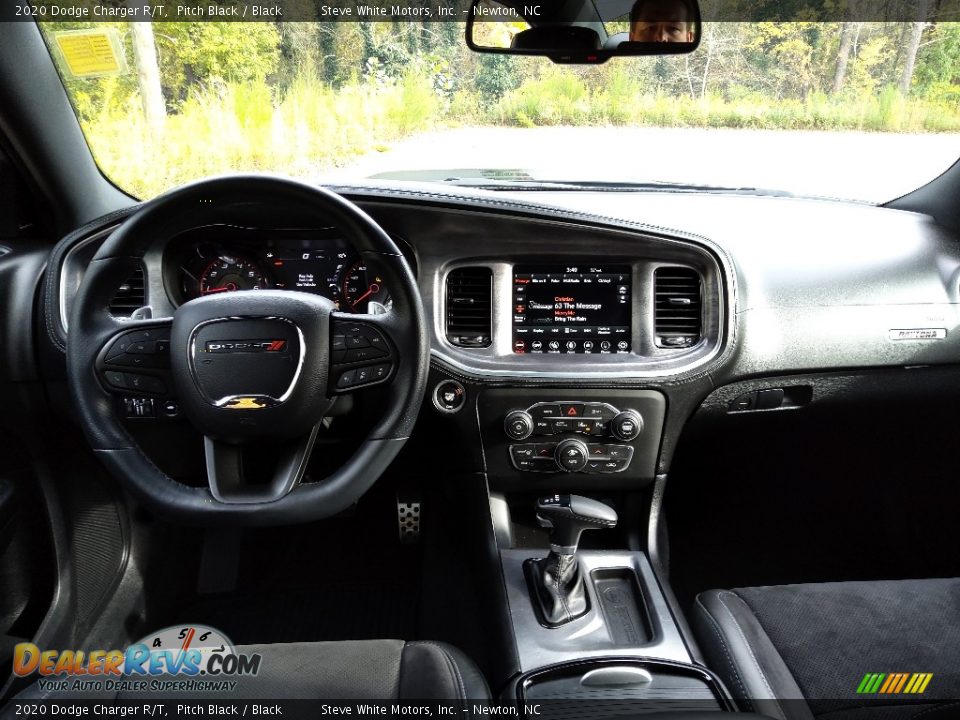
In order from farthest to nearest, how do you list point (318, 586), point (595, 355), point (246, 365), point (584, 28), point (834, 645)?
point (318, 586) → point (595, 355) → point (584, 28) → point (834, 645) → point (246, 365)

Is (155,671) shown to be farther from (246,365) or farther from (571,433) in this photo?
(571,433)

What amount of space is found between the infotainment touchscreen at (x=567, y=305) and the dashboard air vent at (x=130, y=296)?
1054mm

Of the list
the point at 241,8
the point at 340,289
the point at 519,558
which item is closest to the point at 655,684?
the point at 519,558

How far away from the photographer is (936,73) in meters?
2.56

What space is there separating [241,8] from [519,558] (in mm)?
1763

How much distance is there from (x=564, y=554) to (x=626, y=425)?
1.37 feet

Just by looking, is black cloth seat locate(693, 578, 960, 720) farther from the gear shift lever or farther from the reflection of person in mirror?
the reflection of person in mirror

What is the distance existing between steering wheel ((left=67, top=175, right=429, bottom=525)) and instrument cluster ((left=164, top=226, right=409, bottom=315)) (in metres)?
0.39

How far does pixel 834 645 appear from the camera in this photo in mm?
1876

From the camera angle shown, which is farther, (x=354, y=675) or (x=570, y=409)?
(x=570, y=409)

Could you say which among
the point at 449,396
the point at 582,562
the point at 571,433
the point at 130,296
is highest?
the point at 130,296

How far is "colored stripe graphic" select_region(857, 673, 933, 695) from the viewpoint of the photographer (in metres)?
1.73

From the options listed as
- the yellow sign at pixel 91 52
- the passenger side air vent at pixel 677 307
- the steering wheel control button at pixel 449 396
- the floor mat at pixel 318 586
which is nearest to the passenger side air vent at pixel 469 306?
the steering wheel control button at pixel 449 396

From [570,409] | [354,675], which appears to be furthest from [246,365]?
[570,409]
